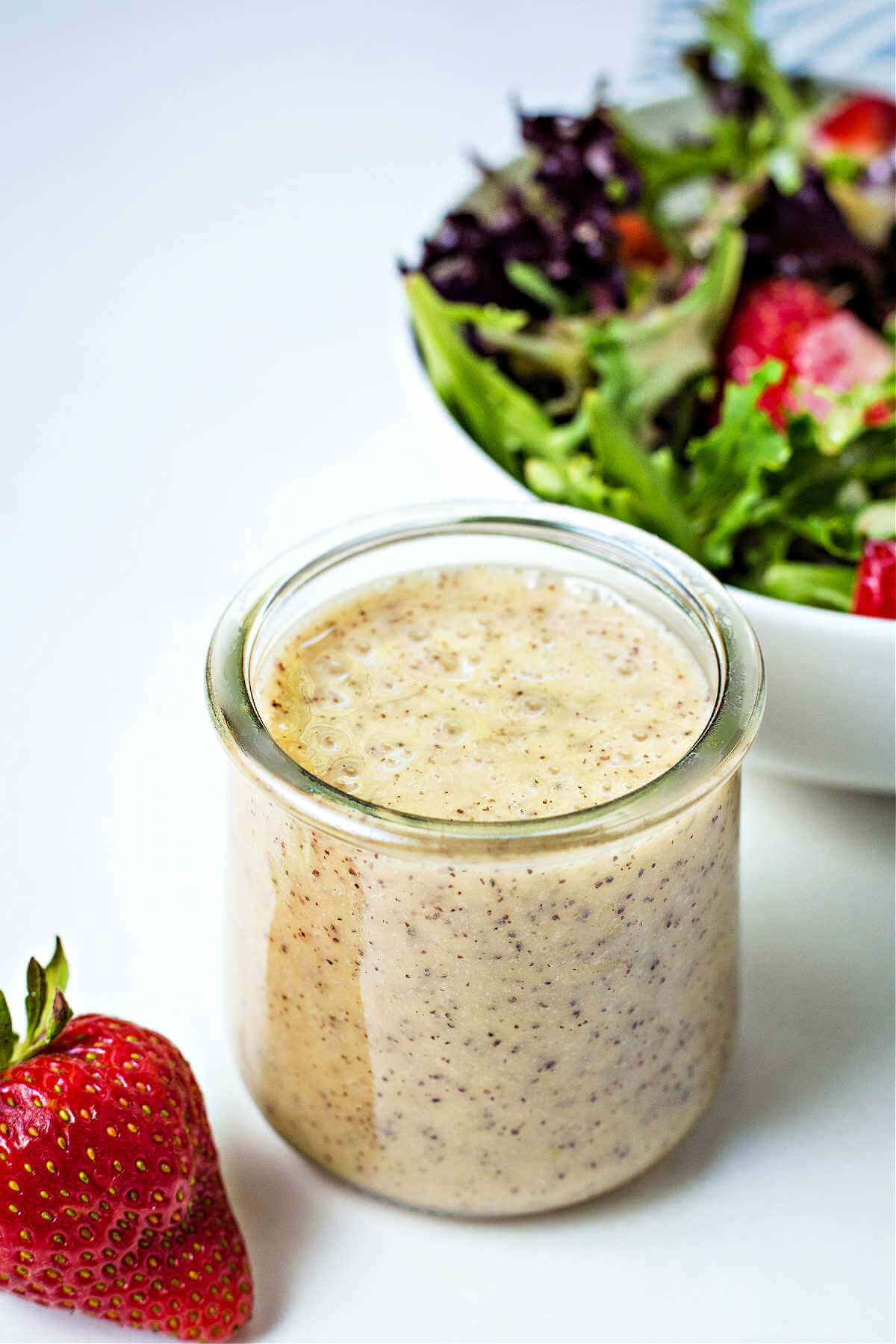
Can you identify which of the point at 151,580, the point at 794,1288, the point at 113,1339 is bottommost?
the point at 794,1288

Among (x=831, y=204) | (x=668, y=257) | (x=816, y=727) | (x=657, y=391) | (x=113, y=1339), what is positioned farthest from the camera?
(x=668, y=257)

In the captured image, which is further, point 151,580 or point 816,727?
point 151,580

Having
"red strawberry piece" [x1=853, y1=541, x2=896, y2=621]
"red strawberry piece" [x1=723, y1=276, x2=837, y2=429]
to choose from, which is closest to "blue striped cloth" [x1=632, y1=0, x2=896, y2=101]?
"red strawberry piece" [x1=723, y1=276, x2=837, y2=429]

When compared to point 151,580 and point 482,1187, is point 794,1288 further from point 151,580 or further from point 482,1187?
point 151,580

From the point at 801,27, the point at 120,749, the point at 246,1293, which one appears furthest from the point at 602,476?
the point at 801,27

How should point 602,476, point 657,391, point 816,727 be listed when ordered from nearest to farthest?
1. point 816,727
2. point 602,476
3. point 657,391

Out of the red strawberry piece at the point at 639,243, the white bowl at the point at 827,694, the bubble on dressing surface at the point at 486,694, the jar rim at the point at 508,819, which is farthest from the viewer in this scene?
the red strawberry piece at the point at 639,243

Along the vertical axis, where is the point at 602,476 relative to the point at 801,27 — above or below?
below

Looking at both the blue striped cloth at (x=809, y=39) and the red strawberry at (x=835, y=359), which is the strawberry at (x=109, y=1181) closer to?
the red strawberry at (x=835, y=359)

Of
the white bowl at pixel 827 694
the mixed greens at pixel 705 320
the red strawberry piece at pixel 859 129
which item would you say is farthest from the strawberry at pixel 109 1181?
the red strawberry piece at pixel 859 129
